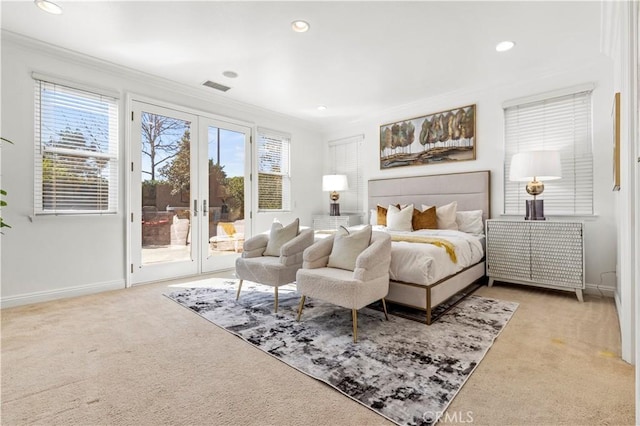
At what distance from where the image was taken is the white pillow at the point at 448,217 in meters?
4.03

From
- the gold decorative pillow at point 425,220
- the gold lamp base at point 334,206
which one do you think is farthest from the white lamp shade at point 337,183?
the gold decorative pillow at point 425,220

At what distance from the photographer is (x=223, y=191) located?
15.5ft

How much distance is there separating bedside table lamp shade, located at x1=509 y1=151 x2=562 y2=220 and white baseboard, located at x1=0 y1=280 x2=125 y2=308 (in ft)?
15.9

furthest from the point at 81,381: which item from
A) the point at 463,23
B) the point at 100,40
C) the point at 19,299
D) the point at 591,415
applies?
the point at 463,23

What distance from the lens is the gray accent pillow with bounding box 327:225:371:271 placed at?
8.50 feet

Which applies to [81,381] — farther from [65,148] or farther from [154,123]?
[154,123]

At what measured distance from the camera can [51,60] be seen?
3215mm

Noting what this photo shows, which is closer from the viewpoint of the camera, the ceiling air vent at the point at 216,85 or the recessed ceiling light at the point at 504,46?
the recessed ceiling light at the point at 504,46

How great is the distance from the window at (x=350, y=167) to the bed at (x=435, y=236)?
16.6 inches

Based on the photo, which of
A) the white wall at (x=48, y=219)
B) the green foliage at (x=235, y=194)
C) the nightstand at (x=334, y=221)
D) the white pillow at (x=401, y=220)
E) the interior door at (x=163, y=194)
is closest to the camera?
the white wall at (x=48, y=219)

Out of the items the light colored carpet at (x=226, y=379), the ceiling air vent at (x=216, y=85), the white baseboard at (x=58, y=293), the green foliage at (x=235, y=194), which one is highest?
the ceiling air vent at (x=216, y=85)

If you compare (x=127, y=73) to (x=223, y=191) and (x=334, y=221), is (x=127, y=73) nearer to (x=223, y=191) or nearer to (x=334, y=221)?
(x=223, y=191)

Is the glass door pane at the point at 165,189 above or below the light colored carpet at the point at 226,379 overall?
above

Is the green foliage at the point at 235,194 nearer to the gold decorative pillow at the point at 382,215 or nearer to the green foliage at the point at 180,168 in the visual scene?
the green foliage at the point at 180,168
